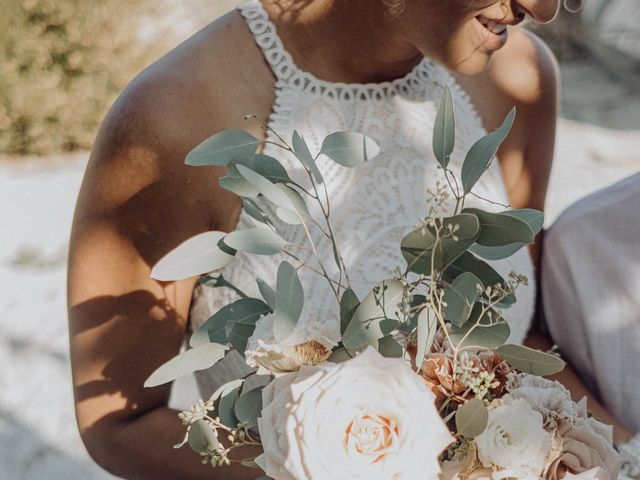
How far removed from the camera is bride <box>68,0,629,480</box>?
1309 mm

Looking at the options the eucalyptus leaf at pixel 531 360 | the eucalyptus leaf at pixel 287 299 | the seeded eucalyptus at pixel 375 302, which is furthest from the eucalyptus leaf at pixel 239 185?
the eucalyptus leaf at pixel 531 360

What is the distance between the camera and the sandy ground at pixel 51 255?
3.76 metres

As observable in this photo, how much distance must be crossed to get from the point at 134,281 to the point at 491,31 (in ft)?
2.30

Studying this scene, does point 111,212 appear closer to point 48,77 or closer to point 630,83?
point 48,77

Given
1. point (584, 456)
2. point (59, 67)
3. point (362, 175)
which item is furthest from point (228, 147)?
point (59, 67)

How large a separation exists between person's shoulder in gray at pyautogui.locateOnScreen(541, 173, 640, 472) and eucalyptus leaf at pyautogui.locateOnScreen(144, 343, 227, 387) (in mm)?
876

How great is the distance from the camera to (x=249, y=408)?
0.91m

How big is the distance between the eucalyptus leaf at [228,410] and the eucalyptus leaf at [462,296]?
27cm

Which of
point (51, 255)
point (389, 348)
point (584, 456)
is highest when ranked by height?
point (389, 348)

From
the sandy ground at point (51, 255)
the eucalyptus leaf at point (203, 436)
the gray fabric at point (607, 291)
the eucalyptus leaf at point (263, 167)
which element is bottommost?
the sandy ground at point (51, 255)

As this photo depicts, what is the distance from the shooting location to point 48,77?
597 cm

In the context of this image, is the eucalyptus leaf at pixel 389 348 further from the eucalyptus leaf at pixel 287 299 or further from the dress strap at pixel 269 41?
the dress strap at pixel 269 41

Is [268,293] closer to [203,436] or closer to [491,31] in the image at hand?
[203,436]

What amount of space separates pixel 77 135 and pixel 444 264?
5772 mm
